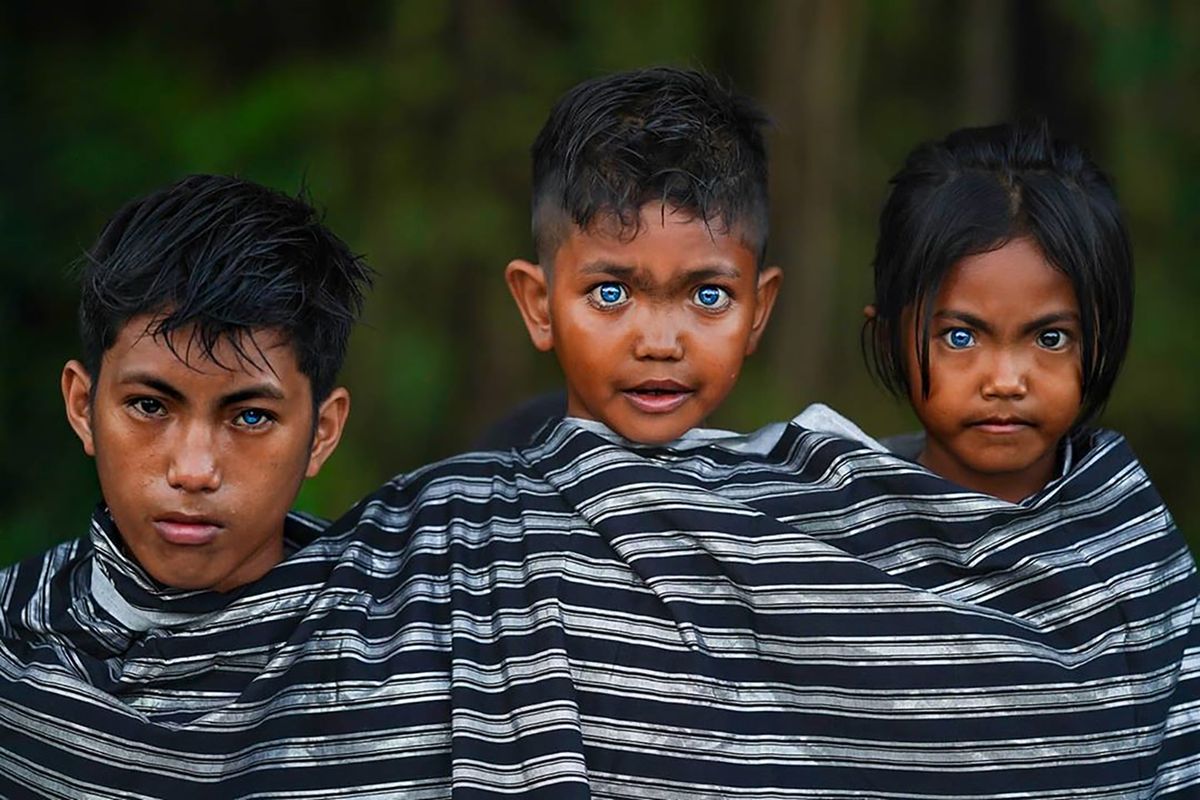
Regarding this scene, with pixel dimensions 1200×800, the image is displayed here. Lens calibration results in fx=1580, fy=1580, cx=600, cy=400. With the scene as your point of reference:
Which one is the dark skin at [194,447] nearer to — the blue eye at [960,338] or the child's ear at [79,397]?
the child's ear at [79,397]

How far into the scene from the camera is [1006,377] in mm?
2361

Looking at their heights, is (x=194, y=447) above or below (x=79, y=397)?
below

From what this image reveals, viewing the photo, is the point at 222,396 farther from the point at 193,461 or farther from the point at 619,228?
the point at 619,228

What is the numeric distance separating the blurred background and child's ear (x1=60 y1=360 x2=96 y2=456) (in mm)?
2430

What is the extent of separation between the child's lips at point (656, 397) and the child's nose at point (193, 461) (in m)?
0.62

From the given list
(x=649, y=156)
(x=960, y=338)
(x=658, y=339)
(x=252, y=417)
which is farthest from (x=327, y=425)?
(x=960, y=338)

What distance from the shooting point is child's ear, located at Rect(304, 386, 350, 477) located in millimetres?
2316

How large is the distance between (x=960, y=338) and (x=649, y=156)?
1.79ft

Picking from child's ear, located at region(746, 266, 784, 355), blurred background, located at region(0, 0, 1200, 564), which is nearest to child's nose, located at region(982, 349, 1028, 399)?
child's ear, located at region(746, 266, 784, 355)

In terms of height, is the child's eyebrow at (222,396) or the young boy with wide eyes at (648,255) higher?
the young boy with wide eyes at (648,255)

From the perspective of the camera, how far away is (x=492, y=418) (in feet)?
17.9

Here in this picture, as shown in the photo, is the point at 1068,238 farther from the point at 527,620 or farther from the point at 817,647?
the point at 527,620

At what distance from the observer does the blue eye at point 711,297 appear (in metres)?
2.37

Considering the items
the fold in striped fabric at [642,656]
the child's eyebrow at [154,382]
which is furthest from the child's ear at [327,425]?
the child's eyebrow at [154,382]
